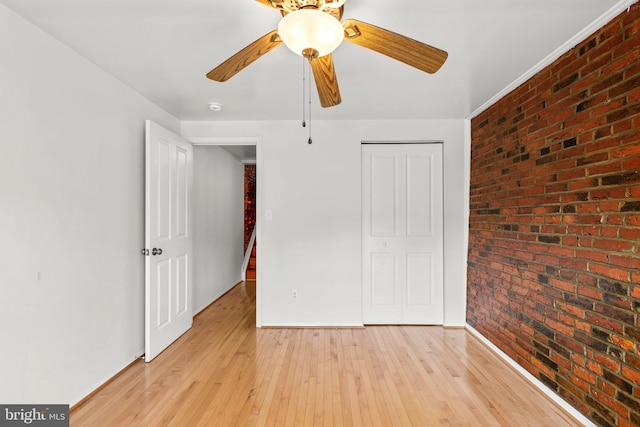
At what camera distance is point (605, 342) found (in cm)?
175

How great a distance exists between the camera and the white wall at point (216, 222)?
4191 millimetres

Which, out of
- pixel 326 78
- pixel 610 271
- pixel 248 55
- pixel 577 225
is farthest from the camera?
pixel 577 225

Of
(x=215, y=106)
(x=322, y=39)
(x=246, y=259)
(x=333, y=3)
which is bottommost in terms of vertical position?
(x=246, y=259)

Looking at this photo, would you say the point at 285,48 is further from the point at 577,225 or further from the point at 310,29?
the point at 577,225

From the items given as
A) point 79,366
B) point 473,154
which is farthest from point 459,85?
point 79,366

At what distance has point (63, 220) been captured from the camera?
202cm

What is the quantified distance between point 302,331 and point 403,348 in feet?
3.48

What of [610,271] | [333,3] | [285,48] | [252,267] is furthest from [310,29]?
[252,267]

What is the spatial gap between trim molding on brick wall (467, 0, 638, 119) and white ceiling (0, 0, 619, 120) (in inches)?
1.6

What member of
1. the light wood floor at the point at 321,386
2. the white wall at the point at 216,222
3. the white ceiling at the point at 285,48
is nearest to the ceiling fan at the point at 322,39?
the white ceiling at the point at 285,48

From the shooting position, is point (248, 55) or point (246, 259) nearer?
point (248, 55)

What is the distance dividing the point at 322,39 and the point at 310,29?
0.06m

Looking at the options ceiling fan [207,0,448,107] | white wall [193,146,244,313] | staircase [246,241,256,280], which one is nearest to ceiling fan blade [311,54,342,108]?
ceiling fan [207,0,448,107]

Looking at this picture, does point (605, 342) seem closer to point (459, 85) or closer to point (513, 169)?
point (513, 169)
